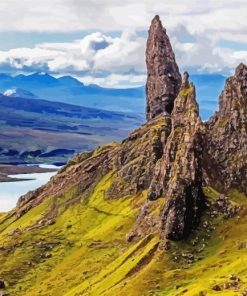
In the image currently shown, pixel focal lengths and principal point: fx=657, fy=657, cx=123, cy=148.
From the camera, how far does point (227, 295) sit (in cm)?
16262

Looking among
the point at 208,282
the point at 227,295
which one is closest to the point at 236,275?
the point at 208,282

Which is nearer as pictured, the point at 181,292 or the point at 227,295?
the point at 227,295

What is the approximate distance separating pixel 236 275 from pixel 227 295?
32.9 m

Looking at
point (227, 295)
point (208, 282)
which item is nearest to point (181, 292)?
point (208, 282)

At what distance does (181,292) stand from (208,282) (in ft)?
27.3

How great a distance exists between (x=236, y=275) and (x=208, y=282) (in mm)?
10162

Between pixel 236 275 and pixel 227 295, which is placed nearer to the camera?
pixel 227 295

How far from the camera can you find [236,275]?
195 m

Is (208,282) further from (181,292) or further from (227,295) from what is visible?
(227,295)

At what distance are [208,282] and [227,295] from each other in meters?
27.4

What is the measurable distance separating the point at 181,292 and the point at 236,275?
17.8 meters

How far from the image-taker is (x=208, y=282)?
189875 mm

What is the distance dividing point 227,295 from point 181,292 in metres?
29.3
